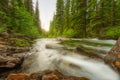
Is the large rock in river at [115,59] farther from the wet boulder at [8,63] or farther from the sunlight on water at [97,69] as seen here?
the wet boulder at [8,63]

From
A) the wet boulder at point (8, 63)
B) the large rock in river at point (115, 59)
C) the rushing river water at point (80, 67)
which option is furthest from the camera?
the wet boulder at point (8, 63)

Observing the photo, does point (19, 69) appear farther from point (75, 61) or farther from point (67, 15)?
point (67, 15)

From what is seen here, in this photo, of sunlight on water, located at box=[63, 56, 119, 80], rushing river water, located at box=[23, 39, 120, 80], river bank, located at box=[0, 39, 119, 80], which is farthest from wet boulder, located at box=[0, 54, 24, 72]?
sunlight on water, located at box=[63, 56, 119, 80]

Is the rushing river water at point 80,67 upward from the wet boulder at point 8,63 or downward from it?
downward

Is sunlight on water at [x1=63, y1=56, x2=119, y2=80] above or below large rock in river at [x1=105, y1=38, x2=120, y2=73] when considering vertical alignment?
below

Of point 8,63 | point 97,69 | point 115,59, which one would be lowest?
point 97,69

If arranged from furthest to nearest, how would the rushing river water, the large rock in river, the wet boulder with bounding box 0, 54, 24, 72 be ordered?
the wet boulder with bounding box 0, 54, 24, 72 < the rushing river water < the large rock in river

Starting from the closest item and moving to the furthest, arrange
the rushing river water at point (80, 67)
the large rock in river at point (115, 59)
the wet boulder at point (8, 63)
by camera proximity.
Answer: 1. the large rock in river at point (115, 59)
2. the rushing river water at point (80, 67)
3. the wet boulder at point (8, 63)

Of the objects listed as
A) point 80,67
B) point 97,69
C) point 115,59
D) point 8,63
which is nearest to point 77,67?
point 80,67

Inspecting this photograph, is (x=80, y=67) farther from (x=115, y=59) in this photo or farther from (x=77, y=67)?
(x=115, y=59)

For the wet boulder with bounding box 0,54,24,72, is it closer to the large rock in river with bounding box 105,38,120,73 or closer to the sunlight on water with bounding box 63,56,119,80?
the sunlight on water with bounding box 63,56,119,80

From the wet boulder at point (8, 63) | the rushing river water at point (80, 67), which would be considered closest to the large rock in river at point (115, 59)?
the rushing river water at point (80, 67)

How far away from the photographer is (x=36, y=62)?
7.00 meters

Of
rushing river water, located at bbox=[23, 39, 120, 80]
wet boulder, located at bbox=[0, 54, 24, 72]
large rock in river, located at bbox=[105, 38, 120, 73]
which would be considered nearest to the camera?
large rock in river, located at bbox=[105, 38, 120, 73]
